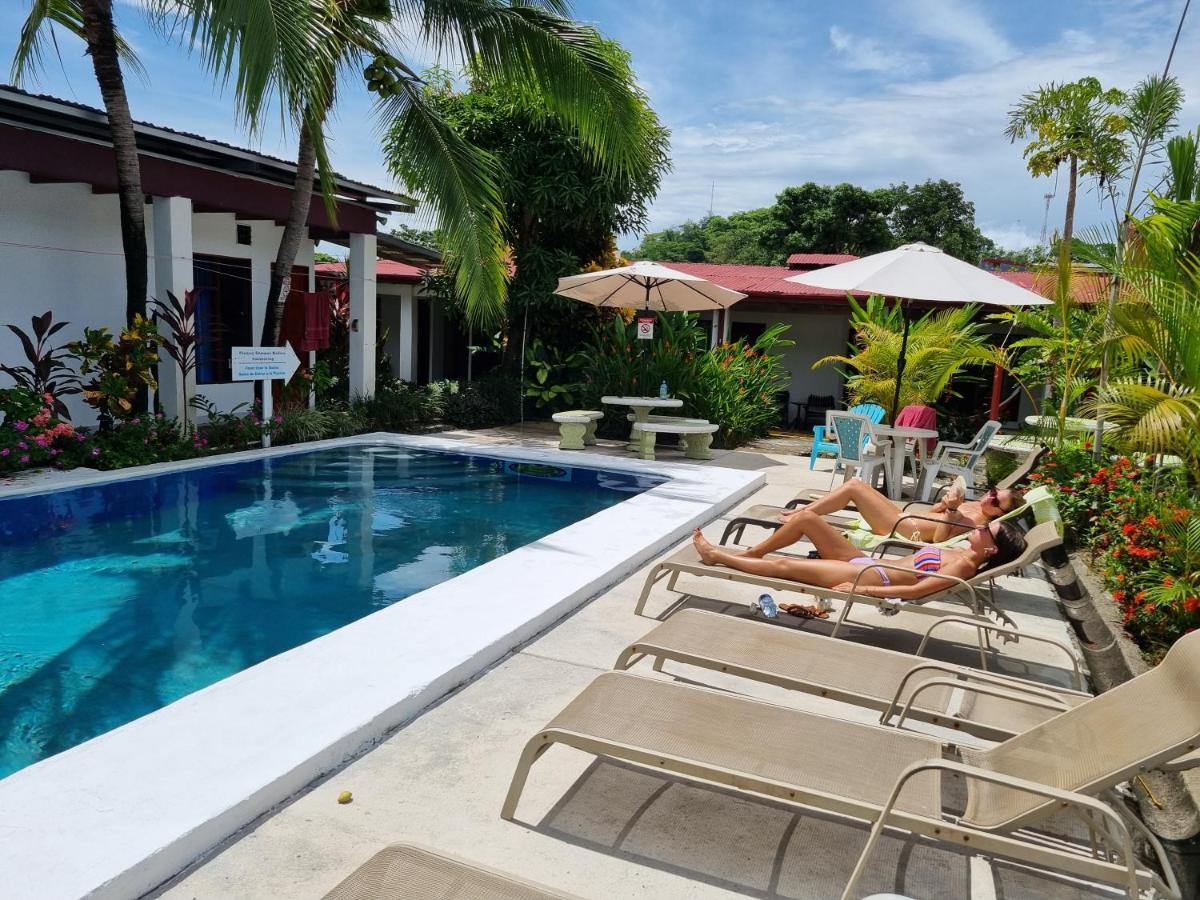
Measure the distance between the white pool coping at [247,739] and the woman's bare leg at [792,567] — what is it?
0.87 meters

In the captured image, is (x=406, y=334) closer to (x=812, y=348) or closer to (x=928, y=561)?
(x=812, y=348)

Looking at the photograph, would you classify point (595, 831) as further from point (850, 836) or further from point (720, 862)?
point (850, 836)

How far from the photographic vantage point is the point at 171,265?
1109 cm

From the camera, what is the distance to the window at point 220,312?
1410cm

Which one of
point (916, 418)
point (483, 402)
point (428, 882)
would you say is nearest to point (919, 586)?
point (428, 882)

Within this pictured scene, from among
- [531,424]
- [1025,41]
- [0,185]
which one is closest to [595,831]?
[0,185]

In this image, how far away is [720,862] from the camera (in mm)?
2953

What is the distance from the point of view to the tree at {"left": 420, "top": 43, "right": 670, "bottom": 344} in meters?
16.0

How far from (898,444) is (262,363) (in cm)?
801

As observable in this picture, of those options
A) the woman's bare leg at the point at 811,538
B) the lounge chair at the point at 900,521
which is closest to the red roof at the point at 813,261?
the lounge chair at the point at 900,521

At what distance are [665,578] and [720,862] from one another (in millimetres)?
3568

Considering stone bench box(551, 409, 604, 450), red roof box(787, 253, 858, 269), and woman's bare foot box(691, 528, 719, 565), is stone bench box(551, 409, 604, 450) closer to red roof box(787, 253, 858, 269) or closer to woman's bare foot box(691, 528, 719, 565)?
woman's bare foot box(691, 528, 719, 565)

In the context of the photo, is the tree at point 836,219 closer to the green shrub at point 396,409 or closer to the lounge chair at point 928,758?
the green shrub at point 396,409

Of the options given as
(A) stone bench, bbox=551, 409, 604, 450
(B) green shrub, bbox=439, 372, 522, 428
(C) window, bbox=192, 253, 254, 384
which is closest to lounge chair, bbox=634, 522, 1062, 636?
(A) stone bench, bbox=551, 409, 604, 450
